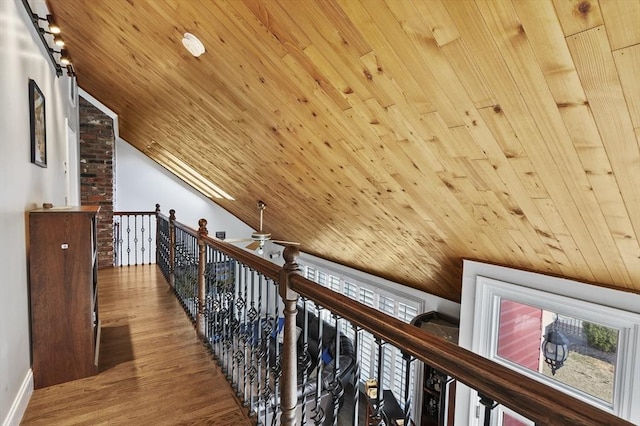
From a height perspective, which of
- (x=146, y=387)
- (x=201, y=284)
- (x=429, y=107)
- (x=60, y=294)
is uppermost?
(x=429, y=107)

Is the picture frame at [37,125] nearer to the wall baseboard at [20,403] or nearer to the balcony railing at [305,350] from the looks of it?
the balcony railing at [305,350]

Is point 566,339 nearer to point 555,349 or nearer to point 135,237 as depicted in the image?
point 555,349

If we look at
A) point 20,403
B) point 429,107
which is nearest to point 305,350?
point 429,107

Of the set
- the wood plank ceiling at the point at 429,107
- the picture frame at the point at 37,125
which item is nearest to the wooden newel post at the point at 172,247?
the wood plank ceiling at the point at 429,107

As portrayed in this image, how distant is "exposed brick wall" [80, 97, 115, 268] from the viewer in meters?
5.96

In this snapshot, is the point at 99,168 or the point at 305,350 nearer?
the point at 305,350

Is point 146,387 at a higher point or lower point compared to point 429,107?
lower

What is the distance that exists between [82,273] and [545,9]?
2.91 meters

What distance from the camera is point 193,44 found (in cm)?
262

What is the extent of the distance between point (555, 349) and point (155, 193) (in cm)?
754

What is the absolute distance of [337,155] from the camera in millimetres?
2932

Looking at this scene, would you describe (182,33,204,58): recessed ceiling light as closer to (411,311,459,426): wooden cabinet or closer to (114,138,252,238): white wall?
(411,311,459,426): wooden cabinet

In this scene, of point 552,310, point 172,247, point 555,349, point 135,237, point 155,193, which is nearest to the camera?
point 552,310

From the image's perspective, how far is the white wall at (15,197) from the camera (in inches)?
69.8
